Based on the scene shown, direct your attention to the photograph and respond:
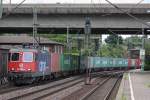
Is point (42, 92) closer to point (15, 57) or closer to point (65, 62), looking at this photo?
point (15, 57)

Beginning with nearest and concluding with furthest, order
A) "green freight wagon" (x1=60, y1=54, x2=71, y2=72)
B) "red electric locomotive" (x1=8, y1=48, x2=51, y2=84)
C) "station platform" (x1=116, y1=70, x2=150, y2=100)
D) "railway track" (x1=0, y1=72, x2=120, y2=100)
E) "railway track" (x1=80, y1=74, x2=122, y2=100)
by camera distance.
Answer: "station platform" (x1=116, y1=70, x2=150, y2=100), "railway track" (x1=0, y1=72, x2=120, y2=100), "railway track" (x1=80, y1=74, x2=122, y2=100), "red electric locomotive" (x1=8, y1=48, x2=51, y2=84), "green freight wagon" (x1=60, y1=54, x2=71, y2=72)

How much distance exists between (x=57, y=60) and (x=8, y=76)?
11.7m

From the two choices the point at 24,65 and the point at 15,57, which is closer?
the point at 24,65

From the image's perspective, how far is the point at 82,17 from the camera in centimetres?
5328

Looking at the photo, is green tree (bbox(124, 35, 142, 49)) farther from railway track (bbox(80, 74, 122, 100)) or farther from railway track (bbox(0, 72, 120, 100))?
railway track (bbox(0, 72, 120, 100))

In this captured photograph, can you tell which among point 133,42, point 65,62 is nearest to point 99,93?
point 65,62

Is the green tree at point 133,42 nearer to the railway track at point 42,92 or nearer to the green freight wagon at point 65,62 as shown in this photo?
the green freight wagon at point 65,62

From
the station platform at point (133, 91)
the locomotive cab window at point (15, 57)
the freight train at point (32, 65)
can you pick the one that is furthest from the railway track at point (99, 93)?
the locomotive cab window at point (15, 57)

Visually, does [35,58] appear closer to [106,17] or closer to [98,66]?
[106,17]

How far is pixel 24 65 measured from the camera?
112 feet

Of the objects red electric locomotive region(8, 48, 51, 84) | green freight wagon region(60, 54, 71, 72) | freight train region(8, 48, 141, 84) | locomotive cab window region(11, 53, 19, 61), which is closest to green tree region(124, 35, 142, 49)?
green freight wagon region(60, 54, 71, 72)

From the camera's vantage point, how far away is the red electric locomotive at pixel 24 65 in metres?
33.7

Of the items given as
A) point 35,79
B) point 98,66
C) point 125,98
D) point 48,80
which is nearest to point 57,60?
point 48,80

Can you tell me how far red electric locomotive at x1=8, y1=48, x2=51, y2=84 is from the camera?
33656 mm
